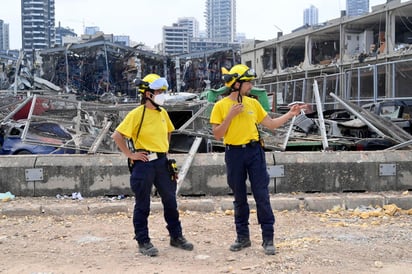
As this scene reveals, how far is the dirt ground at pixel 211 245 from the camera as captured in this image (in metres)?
4.58

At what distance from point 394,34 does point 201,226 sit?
27549 mm

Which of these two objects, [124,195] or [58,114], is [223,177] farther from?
[58,114]

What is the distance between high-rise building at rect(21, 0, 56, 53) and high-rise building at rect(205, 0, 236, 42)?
155 ft

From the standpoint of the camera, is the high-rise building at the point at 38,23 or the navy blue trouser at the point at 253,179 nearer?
the navy blue trouser at the point at 253,179

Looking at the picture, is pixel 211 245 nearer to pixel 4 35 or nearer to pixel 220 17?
pixel 4 35

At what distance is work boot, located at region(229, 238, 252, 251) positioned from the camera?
504 centimetres

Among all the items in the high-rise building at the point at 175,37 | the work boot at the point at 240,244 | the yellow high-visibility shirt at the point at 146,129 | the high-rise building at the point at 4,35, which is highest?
the high-rise building at the point at 4,35

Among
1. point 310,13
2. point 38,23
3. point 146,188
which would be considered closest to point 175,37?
point 38,23

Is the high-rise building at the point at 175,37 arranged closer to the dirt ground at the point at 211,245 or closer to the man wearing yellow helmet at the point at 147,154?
the dirt ground at the point at 211,245

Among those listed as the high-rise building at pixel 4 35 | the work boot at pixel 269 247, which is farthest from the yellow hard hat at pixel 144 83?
the high-rise building at pixel 4 35

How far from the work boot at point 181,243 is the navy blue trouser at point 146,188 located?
0.97 ft

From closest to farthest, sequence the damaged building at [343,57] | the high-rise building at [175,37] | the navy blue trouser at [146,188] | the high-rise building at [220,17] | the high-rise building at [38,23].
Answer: the navy blue trouser at [146,188] → the damaged building at [343,57] → the high-rise building at [38,23] → the high-rise building at [175,37] → the high-rise building at [220,17]

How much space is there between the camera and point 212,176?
7.69 meters

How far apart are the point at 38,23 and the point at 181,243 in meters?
69.5
